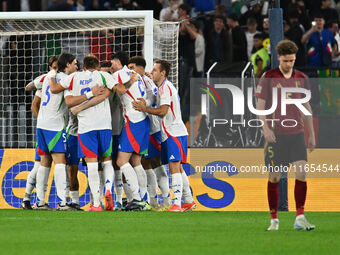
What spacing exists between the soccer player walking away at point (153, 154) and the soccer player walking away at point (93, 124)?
76cm

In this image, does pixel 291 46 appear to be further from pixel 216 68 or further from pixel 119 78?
pixel 216 68

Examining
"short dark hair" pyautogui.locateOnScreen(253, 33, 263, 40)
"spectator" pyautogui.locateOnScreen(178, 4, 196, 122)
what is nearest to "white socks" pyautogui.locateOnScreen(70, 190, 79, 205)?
"spectator" pyautogui.locateOnScreen(178, 4, 196, 122)

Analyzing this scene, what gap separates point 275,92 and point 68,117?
15.4 ft

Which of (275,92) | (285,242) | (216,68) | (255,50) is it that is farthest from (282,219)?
(255,50)

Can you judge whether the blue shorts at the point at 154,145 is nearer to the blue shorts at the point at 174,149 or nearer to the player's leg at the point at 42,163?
the blue shorts at the point at 174,149

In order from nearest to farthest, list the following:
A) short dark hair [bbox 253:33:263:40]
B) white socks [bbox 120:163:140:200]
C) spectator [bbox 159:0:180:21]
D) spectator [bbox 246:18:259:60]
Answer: white socks [bbox 120:163:140:200] → short dark hair [bbox 253:33:263:40] → spectator [bbox 246:18:259:60] → spectator [bbox 159:0:180:21]

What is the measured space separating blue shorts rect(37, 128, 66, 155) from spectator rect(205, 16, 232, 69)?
636 cm

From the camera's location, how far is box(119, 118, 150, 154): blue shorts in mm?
13492

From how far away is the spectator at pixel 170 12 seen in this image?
68.2ft

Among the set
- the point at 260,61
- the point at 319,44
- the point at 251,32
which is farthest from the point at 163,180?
the point at 251,32

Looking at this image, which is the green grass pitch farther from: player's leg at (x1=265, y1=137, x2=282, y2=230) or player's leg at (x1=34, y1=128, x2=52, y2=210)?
player's leg at (x1=34, y1=128, x2=52, y2=210)

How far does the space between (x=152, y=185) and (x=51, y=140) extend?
5.71ft

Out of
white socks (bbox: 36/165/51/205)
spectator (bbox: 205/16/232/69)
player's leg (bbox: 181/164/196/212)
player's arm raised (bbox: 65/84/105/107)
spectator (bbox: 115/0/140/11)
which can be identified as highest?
spectator (bbox: 115/0/140/11)

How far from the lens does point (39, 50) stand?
1666cm
